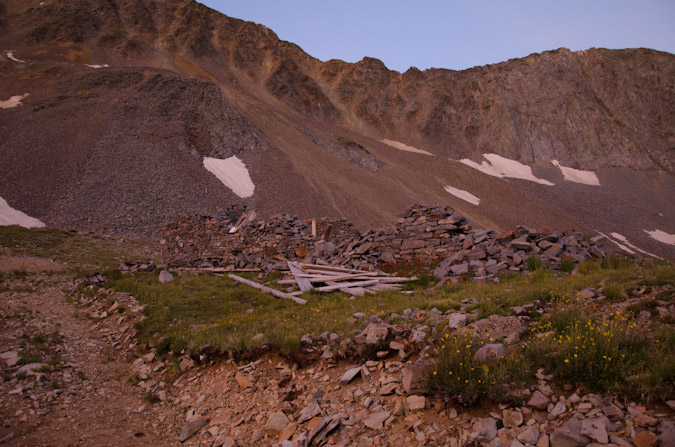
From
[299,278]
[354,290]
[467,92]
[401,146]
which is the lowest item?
[299,278]

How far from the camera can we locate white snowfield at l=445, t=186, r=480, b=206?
203ft

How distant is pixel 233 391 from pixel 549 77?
118 metres

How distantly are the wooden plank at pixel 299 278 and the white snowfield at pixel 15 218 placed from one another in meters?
29.3

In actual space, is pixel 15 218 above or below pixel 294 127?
below

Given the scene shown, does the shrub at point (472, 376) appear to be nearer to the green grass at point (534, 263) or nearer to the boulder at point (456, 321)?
the boulder at point (456, 321)

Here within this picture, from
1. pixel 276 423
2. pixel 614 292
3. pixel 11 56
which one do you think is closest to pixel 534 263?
pixel 614 292

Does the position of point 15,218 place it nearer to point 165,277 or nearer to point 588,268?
point 165,277

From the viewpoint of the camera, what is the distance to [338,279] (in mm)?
13844

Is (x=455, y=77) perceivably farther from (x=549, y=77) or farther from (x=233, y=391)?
(x=233, y=391)

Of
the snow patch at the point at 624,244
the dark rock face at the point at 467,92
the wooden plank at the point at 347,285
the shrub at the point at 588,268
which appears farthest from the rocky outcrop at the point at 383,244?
the dark rock face at the point at 467,92

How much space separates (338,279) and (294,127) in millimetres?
61761

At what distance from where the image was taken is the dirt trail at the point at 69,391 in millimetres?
6141

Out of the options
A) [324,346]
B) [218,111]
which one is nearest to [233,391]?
[324,346]

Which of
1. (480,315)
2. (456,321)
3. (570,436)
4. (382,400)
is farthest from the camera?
(480,315)
